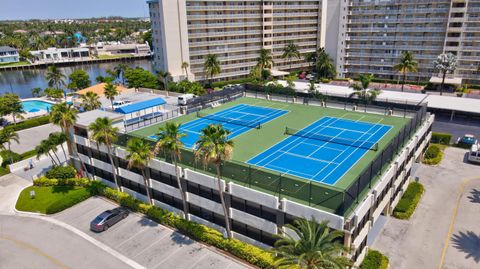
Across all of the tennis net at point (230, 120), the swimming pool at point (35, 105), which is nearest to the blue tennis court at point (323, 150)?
the tennis net at point (230, 120)

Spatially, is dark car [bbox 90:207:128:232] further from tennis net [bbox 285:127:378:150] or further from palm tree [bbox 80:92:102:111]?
palm tree [bbox 80:92:102:111]

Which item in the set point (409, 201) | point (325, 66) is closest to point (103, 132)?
point (409, 201)

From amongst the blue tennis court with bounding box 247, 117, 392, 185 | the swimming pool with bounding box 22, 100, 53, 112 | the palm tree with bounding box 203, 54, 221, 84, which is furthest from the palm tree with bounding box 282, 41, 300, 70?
the swimming pool with bounding box 22, 100, 53, 112

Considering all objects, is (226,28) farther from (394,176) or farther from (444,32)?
(394,176)

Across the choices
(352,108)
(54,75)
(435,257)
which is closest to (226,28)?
(54,75)

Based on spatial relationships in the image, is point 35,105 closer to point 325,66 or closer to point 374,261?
point 325,66
